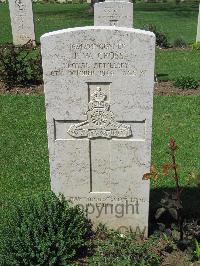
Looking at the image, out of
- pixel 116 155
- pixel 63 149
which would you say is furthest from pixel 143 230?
pixel 63 149

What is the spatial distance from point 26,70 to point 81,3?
22.2 meters

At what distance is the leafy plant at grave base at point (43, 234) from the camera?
4133 millimetres

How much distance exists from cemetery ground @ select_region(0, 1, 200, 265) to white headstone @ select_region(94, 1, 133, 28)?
1.78 m

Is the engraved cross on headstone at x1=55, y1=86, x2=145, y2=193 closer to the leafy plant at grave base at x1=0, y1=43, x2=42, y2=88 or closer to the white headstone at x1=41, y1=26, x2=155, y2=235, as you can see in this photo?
the white headstone at x1=41, y1=26, x2=155, y2=235

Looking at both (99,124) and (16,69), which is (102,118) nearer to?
(99,124)

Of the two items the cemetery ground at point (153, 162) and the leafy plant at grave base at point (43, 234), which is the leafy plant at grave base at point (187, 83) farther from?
the leafy plant at grave base at point (43, 234)

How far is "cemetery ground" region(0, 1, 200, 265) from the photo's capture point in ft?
14.6

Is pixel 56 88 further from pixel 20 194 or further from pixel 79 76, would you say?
pixel 20 194

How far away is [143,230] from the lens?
16.0ft

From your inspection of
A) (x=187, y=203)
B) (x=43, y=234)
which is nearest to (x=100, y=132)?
(x=43, y=234)

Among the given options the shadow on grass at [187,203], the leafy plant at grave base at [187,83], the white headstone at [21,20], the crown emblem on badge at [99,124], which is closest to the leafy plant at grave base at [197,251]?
the shadow on grass at [187,203]

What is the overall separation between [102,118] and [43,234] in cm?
130

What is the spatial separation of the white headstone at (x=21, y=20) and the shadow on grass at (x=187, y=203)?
34.5 feet

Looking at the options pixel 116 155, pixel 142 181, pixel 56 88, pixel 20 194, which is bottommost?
pixel 20 194
